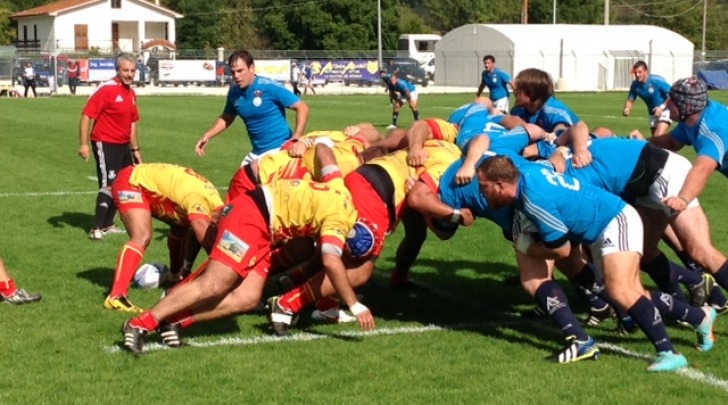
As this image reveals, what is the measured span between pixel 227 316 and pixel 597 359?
2.56 metres

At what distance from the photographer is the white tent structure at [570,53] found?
6188 cm

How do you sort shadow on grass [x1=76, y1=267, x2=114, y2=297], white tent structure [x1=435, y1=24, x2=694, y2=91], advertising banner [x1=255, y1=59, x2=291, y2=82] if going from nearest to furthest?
shadow on grass [x1=76, y1=267, x2=114, y2=297] < advertising banner [x1=255, y1=59, x2=291, y2=82] < white tent structure [x1=435, y1=24, x2=694, y2=91]

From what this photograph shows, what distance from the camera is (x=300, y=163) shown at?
8055 mm

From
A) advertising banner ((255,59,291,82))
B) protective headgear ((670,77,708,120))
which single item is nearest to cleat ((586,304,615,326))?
protective headgear ((670,77,708,120))

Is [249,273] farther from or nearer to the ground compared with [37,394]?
farther from the ground

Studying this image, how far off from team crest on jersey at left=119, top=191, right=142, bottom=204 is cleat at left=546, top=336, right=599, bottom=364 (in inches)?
141

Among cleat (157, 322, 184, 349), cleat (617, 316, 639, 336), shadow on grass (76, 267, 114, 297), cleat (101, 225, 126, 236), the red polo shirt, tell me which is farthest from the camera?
cleat (101, 225, 126, 236)

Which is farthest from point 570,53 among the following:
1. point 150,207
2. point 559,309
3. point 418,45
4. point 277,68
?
point 559,309

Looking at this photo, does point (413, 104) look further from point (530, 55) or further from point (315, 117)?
point (530, 55)

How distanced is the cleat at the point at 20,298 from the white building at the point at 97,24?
84246 mm

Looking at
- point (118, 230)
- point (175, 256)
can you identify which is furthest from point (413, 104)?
point (175, 256)

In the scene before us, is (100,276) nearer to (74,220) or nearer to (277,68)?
(74,220)

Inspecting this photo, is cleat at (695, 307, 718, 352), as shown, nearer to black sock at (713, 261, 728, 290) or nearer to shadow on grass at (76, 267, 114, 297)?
black sock at (713, 261, 728, 290)

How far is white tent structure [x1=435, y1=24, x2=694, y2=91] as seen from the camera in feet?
203
